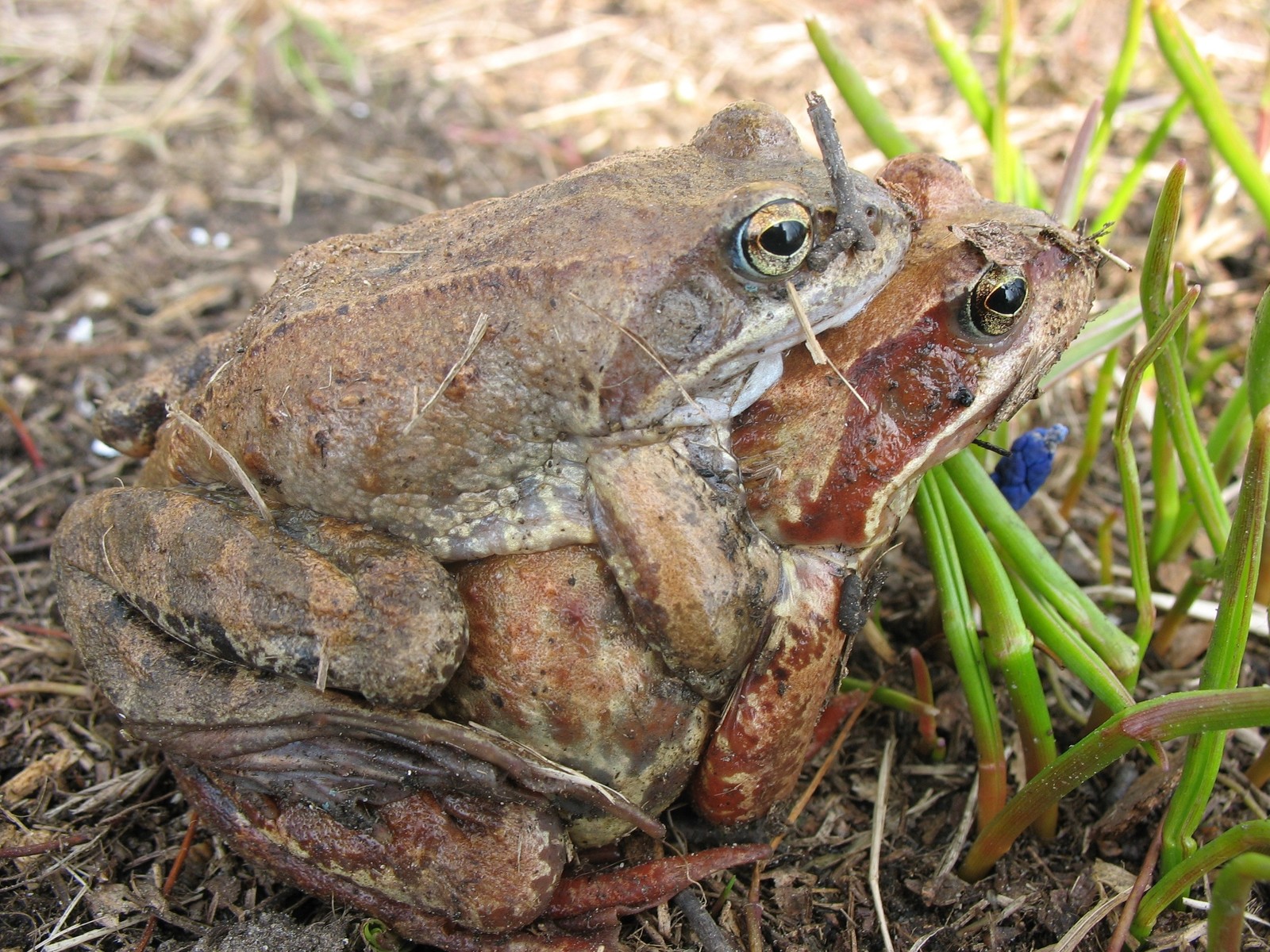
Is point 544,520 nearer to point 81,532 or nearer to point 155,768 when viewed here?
point 81,532

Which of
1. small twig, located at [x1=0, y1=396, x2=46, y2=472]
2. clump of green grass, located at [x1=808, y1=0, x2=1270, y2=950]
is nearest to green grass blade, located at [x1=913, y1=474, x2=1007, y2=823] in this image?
clump of green grass, located at [x1=808, y1=0, x2=1270, y2=950]

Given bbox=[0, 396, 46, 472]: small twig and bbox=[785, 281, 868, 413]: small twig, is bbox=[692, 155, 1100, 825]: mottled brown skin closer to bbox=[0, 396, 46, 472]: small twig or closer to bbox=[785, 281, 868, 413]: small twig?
bbox=[785, 281, 868, 413]: small twig

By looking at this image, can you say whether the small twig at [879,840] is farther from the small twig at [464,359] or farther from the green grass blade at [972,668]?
the small twig at [464,359]

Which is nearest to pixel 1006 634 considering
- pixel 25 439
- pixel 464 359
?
pixel 464 359

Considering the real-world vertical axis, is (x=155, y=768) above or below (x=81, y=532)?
below

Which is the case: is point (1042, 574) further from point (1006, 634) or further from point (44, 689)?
point (44, 689)

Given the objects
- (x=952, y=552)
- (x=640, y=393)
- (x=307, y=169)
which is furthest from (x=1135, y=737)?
(x=307, y=169)

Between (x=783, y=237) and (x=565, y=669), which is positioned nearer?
(x=783, y=237)
